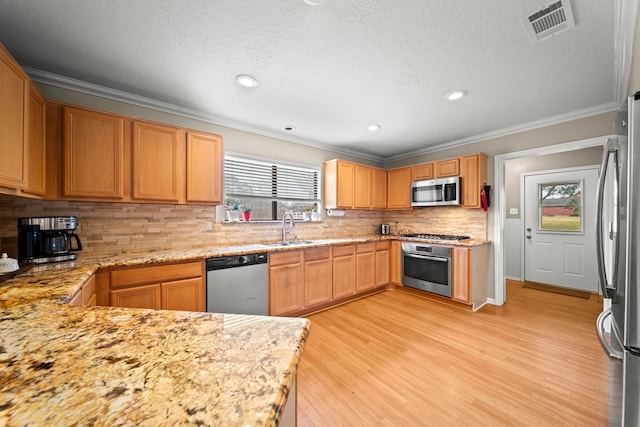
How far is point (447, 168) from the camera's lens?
3.97m

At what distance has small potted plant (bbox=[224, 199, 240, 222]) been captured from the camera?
3205 mm

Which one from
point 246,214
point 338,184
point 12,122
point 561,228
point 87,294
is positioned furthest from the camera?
point 561,228

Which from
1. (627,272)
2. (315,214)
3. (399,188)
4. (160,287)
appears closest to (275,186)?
(315,214)

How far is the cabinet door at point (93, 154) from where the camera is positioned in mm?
2109

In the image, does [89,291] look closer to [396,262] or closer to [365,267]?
[365,267]

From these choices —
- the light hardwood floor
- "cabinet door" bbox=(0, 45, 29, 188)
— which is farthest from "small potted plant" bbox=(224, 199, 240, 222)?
"cabinet door" bbox=(0, 45, 29, 188)

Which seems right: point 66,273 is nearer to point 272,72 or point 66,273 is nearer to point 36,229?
point 36,229

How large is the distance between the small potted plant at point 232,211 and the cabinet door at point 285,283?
29.3 inches

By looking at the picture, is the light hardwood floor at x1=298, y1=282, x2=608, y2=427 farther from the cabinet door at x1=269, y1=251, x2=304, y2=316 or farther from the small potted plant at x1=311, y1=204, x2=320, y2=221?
the small potted plant at x1=311, y1=204, x2=320, y2=221

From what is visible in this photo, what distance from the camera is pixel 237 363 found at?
0.64 metres

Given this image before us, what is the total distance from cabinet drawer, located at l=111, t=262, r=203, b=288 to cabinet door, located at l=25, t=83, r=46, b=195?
2.78 feet

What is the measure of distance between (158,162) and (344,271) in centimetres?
265

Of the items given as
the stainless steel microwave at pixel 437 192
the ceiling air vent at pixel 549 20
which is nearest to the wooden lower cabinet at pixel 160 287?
→ the ceiling air vent at pixel 549 20

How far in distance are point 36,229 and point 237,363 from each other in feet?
7.62
